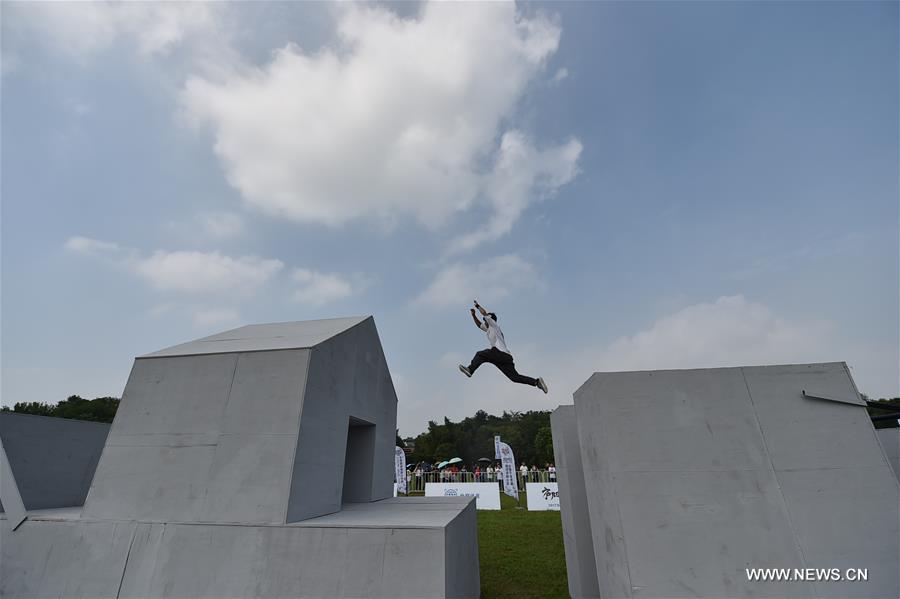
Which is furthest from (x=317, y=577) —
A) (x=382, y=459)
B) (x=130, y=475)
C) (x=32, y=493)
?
(x=32, y=493)

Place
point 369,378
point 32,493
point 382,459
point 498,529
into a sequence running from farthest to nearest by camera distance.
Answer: point 498,529 < point 382,459 < point 369,378 < point 32,493

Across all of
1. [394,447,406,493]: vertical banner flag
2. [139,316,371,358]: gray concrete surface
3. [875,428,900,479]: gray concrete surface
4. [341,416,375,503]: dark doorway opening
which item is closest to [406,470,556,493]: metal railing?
[394,447,406,493]: vertical banner flag

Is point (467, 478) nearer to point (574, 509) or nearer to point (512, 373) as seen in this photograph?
point (574, 509)

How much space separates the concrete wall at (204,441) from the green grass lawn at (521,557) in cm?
554

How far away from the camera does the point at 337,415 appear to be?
734 centimetres

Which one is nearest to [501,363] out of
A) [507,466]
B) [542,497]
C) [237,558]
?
[237,558]

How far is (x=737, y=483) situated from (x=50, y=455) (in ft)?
43.5

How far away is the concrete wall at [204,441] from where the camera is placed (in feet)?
18.7

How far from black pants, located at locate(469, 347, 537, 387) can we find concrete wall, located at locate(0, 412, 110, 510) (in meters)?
9.31

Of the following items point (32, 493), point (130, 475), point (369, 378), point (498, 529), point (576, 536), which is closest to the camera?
point (130, 475)

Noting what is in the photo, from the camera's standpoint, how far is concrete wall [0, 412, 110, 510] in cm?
783

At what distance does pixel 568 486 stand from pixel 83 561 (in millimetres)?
8154

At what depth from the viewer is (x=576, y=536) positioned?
23.4 ft

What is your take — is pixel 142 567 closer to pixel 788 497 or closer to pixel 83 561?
pixel 83 561
